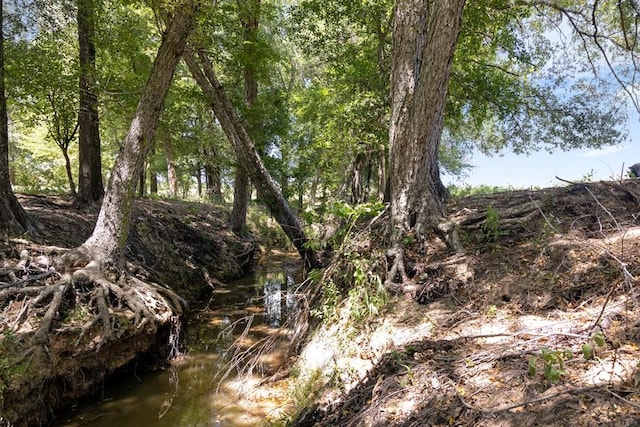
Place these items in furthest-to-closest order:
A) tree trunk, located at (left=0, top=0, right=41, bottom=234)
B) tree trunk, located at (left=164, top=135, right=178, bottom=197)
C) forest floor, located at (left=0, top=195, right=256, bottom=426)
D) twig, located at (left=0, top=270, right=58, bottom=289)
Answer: tree trunk, located at (left=164, top=135, right=178, bottom=197) < tree trunk, located at (left=0, top=0, right=41, bottom=234) < twig, located at (left=0, top=270, right=58, bottom=289) < forest floor, located at (left=0, top=195, right=256, bottom=426)

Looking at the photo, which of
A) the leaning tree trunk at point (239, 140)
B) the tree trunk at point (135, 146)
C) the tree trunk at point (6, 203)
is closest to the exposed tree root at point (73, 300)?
the tree trunk at point (135, 146)

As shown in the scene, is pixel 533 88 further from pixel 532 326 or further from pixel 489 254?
pixel 532 326

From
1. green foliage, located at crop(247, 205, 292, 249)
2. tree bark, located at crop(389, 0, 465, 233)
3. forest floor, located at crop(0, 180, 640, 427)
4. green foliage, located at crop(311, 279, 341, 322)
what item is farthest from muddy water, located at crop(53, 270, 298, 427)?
green foliage, located at crop(247, 205, 292, 249)

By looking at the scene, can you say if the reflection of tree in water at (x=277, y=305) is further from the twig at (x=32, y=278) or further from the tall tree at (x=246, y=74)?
the tall tree at (x=246, y=74)

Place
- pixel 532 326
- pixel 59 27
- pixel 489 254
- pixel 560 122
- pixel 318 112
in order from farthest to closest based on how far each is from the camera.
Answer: pixel 318 112
pixel 560 122
pixel 59 27
pixel 489 254
pixel 532 326

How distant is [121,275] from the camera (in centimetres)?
550

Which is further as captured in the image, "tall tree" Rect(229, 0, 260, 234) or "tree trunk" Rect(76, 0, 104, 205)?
"tall tree" Rect(229, 0, 260, 234)

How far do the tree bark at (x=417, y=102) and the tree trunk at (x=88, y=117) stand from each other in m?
6.12

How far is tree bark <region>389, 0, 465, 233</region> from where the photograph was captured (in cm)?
453

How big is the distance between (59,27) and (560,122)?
12.2 m

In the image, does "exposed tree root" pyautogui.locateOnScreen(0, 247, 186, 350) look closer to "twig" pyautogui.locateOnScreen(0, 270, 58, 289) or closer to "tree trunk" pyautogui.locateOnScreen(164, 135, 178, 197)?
"twig" pyautogui.locateOnScreen(0, 270, 58, 289)

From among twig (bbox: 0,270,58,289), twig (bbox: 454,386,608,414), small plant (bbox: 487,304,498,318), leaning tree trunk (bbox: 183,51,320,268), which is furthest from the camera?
leaning tree trunk (bbox: 183,51,320,268)

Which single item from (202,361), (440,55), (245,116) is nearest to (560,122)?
(440,55)

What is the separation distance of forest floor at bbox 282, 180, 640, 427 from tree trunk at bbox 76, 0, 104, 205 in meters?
6.45
